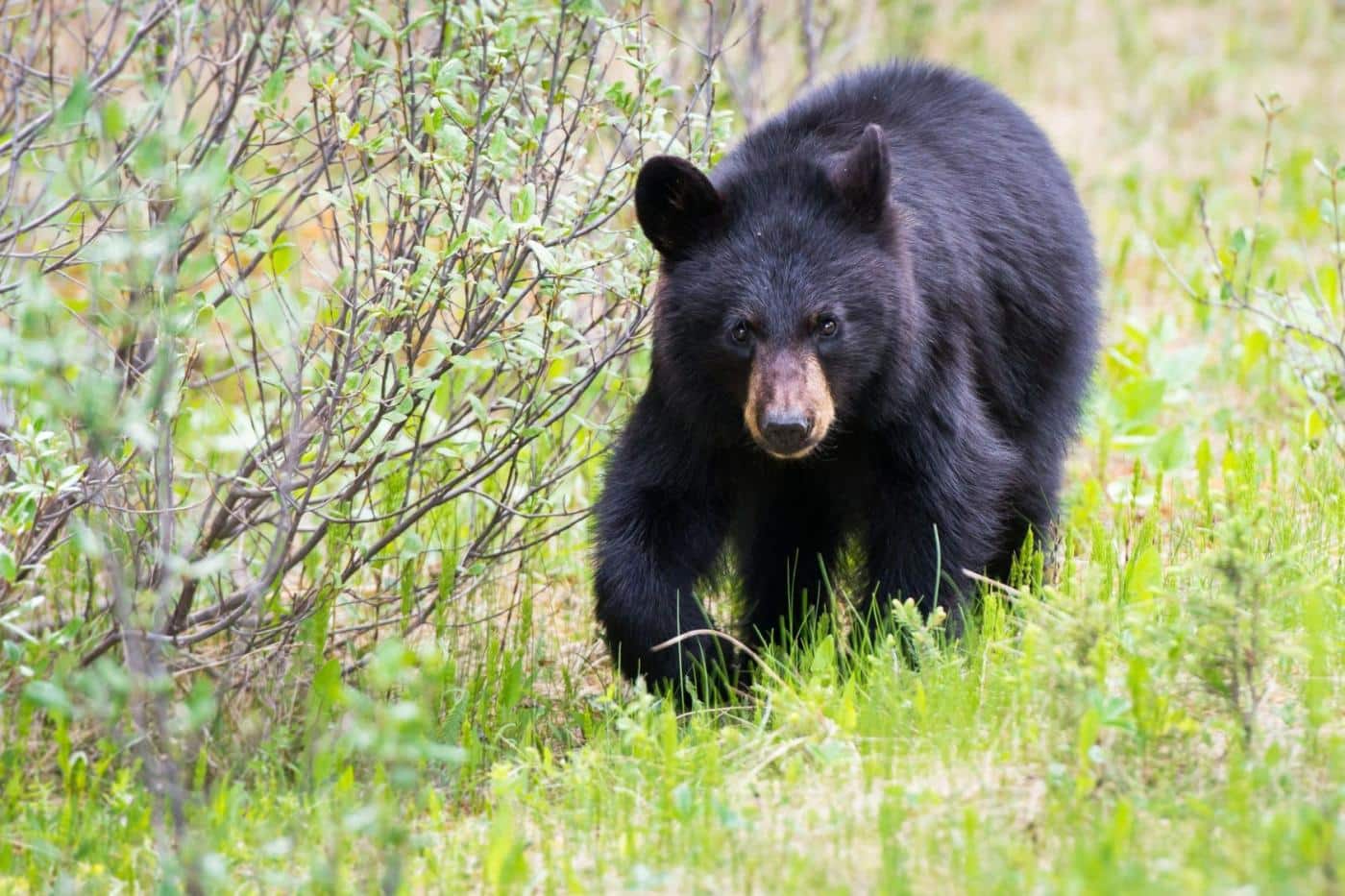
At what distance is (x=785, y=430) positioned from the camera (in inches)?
158

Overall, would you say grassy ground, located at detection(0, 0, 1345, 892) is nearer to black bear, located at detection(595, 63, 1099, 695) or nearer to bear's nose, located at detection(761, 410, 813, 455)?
black bear, located at detection(595, 63, 1099, 695)

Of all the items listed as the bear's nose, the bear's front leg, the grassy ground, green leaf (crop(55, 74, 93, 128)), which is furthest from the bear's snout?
green leaf (crop(55, 74, 93, 128))

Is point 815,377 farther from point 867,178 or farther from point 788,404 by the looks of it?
point 867,178

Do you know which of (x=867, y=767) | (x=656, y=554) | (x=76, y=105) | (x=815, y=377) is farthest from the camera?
(x=656, y=554)

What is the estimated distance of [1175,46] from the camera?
13273 millimetres

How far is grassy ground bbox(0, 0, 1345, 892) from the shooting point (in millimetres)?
2988

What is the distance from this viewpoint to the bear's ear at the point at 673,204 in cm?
420

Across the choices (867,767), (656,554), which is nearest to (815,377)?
(656,554)

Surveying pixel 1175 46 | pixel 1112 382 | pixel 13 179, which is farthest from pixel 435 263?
pixel 1175 46

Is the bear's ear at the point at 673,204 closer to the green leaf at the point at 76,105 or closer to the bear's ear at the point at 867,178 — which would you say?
the bear's ear at the point at 867,178

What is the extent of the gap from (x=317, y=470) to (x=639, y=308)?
1.04 metres

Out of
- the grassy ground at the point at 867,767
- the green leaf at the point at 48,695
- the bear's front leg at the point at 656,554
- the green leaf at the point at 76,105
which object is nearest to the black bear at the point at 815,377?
the bear's front leg at the point at 656,554

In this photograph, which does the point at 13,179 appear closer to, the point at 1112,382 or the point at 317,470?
the point at 317,470

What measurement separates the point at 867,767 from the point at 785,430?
35.1 inches
